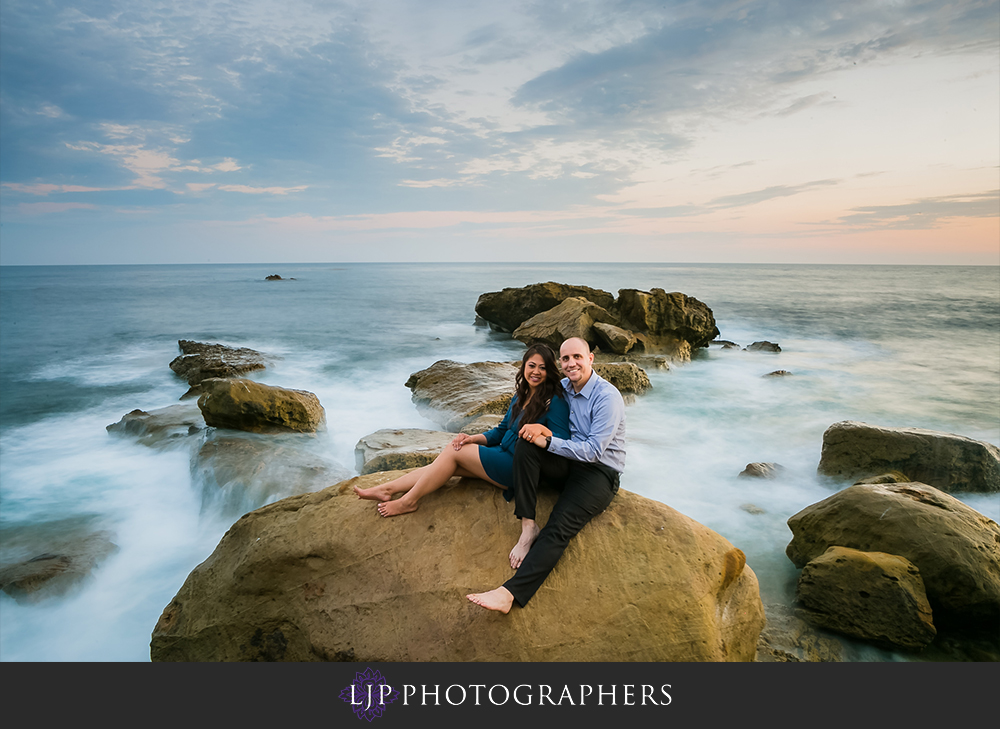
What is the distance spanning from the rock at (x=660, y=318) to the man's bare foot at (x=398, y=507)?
14.9 meters

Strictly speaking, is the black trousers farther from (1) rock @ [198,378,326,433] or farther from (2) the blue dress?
(1) rock @ [198,378,326,433]

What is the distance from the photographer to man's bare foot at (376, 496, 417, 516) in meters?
4.47

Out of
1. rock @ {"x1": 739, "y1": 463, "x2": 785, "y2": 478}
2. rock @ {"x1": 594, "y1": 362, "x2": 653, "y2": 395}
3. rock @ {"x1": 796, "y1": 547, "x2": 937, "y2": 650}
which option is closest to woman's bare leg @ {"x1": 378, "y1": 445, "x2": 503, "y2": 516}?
rock @ {"x1": 796, "y1": 547, "x2": 937, "y2": 650}

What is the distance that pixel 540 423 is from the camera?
4.37 meters

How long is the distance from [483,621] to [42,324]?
1363 inches

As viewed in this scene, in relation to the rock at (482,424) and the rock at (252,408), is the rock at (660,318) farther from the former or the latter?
the rock at (252,408)

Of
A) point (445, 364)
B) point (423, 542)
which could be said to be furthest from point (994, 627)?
point (445, 364)

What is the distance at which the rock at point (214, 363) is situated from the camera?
50.7ft

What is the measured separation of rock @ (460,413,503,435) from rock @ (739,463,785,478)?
163 inches

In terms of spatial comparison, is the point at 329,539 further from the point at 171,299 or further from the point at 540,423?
the point at 171,299

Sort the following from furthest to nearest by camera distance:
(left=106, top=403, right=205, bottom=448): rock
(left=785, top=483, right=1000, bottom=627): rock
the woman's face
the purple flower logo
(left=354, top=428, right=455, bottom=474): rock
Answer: (left=106, top=403, right=205, bottom=448): rock → (left=354, top=428, right=455, bottom=474): rock → (left=785, top=483, right=1000, bottom=627): rock → the woman's face → the purple flower logo

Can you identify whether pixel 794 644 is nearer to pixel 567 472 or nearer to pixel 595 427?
pixel 567 472

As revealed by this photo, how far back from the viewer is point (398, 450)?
7.98 m

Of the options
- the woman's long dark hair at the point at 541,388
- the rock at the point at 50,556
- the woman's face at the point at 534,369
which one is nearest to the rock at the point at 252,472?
the rock at the point at 50,556
